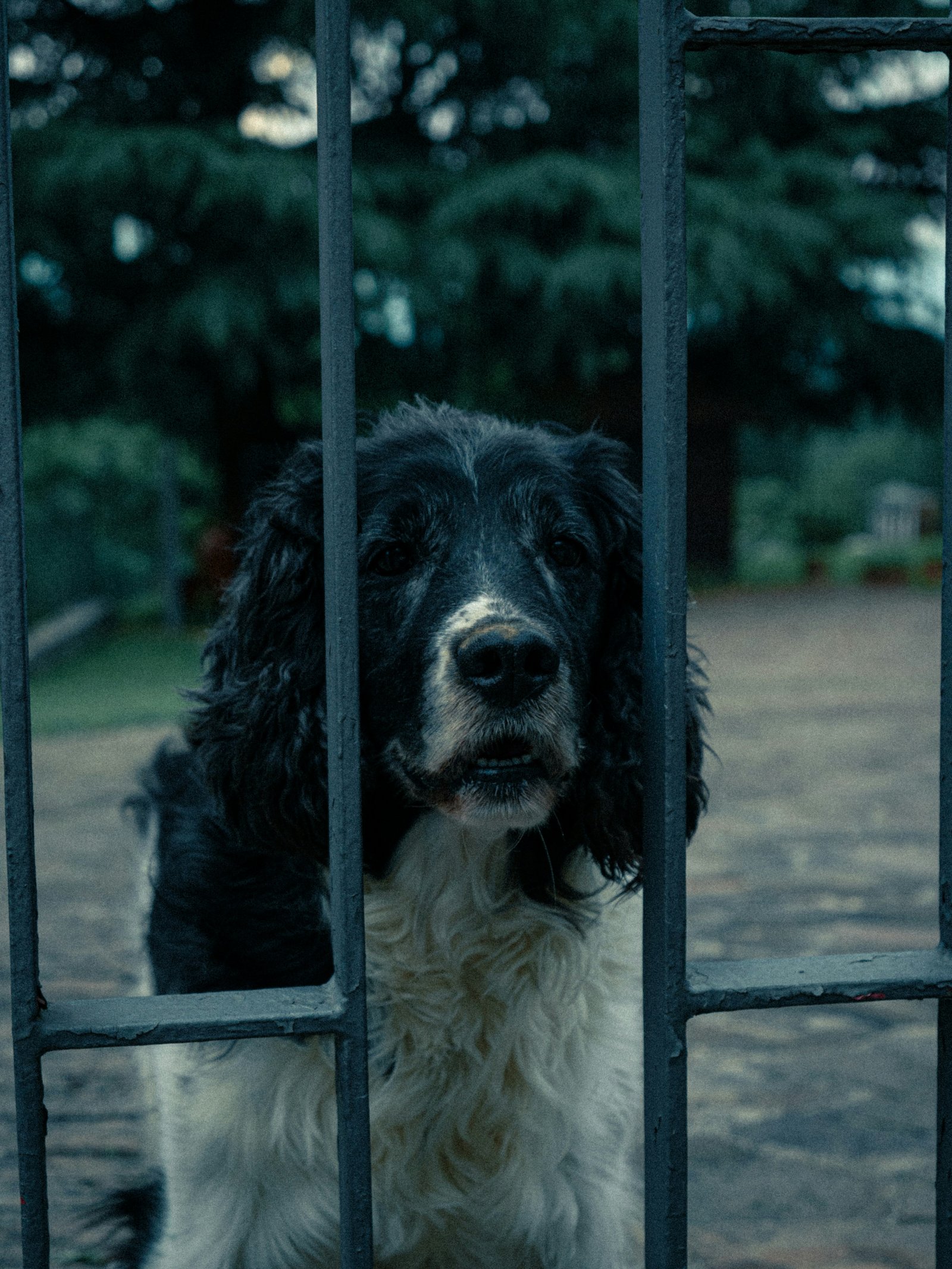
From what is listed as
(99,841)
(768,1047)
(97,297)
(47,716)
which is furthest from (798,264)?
(768,1047)

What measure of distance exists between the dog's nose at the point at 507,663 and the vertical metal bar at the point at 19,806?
77cm

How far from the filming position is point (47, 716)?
10.7 metres

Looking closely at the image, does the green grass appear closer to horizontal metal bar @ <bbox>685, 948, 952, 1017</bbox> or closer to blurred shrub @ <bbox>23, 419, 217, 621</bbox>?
blurred shrub @ <bbox>23, 419, 217, 621</bbox>

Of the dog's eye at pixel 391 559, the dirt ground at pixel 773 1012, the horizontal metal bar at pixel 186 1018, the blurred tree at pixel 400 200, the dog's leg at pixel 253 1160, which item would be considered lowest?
the dirt ground at pixel 773 1012

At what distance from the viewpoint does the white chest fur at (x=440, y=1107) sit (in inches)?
90.7

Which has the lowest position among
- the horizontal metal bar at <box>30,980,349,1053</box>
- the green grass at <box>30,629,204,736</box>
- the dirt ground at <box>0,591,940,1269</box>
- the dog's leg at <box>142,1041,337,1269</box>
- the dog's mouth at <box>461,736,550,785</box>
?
the dirt ground at <box>0,591,940,1269</box>

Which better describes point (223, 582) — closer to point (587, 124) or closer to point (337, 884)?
point (337, 884)

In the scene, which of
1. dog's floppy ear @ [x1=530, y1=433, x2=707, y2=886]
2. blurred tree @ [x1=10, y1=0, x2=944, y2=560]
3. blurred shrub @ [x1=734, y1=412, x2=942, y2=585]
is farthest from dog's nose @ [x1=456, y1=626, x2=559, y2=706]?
blurred shrub @ [x1=734, y1=412, x2=942, y2=585]

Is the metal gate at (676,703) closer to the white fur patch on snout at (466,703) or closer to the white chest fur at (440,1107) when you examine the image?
the white fur patch on snout at (466,703)

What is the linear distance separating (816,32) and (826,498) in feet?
117

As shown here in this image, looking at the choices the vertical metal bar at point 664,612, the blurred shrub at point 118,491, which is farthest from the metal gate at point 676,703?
the blurred shrub at point 118,491

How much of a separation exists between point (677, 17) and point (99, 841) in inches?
225

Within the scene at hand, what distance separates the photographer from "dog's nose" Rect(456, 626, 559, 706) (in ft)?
6.80

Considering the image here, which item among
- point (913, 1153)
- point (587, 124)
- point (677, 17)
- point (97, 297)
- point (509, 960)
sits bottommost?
point (913, 1153)
